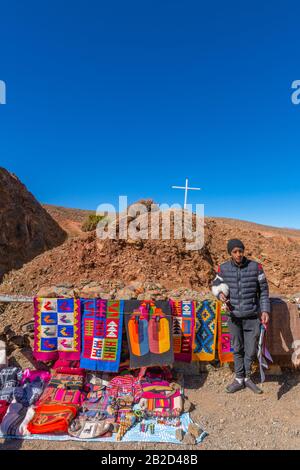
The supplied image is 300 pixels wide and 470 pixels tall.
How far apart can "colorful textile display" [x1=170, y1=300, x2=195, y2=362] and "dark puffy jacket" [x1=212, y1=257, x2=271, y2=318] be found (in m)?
0.73

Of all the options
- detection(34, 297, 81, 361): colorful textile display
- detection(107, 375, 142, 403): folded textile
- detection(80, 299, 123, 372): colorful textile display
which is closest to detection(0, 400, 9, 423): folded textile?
detection(34, 297, 81, 361): colorful textile display

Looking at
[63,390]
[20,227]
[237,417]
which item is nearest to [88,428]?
[63,390]

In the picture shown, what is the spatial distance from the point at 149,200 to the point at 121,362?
7378 mm

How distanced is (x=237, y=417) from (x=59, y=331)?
2628 millimetres

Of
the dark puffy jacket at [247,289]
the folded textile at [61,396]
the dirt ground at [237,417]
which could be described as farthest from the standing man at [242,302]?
the folded textile at [61,396]

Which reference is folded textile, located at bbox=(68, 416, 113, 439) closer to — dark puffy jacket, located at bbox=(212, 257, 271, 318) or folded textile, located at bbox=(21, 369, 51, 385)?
folded textile, located at bbox=(21, 369, 51, 385)

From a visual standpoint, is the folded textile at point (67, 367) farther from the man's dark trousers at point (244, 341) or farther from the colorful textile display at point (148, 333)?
the man's dark trousers at point (244, 341)

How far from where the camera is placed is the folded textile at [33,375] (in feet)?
14.3

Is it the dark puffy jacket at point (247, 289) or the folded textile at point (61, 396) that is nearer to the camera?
the folded textile at point (61, 396)

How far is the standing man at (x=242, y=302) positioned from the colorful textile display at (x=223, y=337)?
0.32 m

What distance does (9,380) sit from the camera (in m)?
4.27

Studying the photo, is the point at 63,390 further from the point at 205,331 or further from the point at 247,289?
the point at 247,289

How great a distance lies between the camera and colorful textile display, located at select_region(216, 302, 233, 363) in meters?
4.54

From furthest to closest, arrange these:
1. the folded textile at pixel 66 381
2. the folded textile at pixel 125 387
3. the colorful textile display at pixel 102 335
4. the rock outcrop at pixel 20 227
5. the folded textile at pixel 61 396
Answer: the rock outcrop at pixel 20 227
the colorful textile display at pixel 102 335
the folded textile at pixel 66 381
the folded textile at pixel 125 387
the folded textile at pixel 61 396
